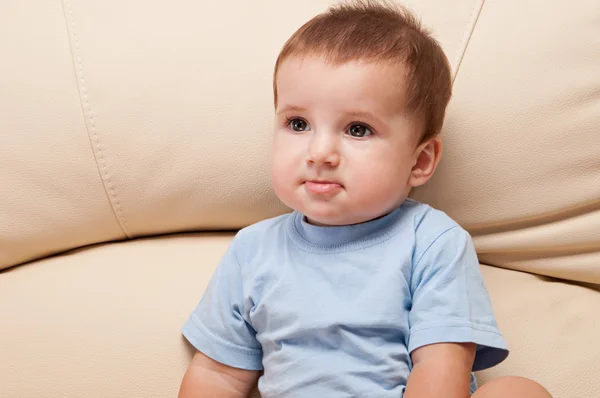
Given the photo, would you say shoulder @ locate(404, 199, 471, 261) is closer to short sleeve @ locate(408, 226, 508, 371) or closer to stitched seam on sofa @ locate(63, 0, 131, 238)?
short sleeve @ locate(408, 226, 508, 371)

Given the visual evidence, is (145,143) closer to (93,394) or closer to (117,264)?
(117,264)

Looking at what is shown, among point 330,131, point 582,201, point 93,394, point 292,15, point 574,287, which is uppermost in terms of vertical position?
point 292,15

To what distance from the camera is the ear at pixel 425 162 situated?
36.8 inches

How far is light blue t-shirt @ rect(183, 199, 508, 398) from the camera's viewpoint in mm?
841

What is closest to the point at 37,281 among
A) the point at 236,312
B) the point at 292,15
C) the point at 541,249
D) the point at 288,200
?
the point at 236,312

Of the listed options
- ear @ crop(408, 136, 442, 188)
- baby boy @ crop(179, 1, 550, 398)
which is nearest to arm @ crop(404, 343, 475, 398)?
baby boy @ crop(179, 1, 550, 398)

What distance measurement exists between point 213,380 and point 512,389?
0.39m

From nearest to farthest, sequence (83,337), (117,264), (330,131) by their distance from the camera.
→ 1. (330,131)
2. (83,337)
3. (117,264)

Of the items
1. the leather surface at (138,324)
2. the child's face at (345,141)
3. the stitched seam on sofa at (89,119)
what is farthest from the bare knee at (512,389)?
the stitched seam on sofa at (89,119)

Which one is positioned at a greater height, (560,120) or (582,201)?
(560,120)

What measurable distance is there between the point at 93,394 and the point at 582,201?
74cm

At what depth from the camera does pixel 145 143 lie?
42.5 inches

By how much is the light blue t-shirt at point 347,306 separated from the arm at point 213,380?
0.01 metres

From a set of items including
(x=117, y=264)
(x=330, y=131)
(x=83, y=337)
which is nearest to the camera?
(x=330, y=131)
